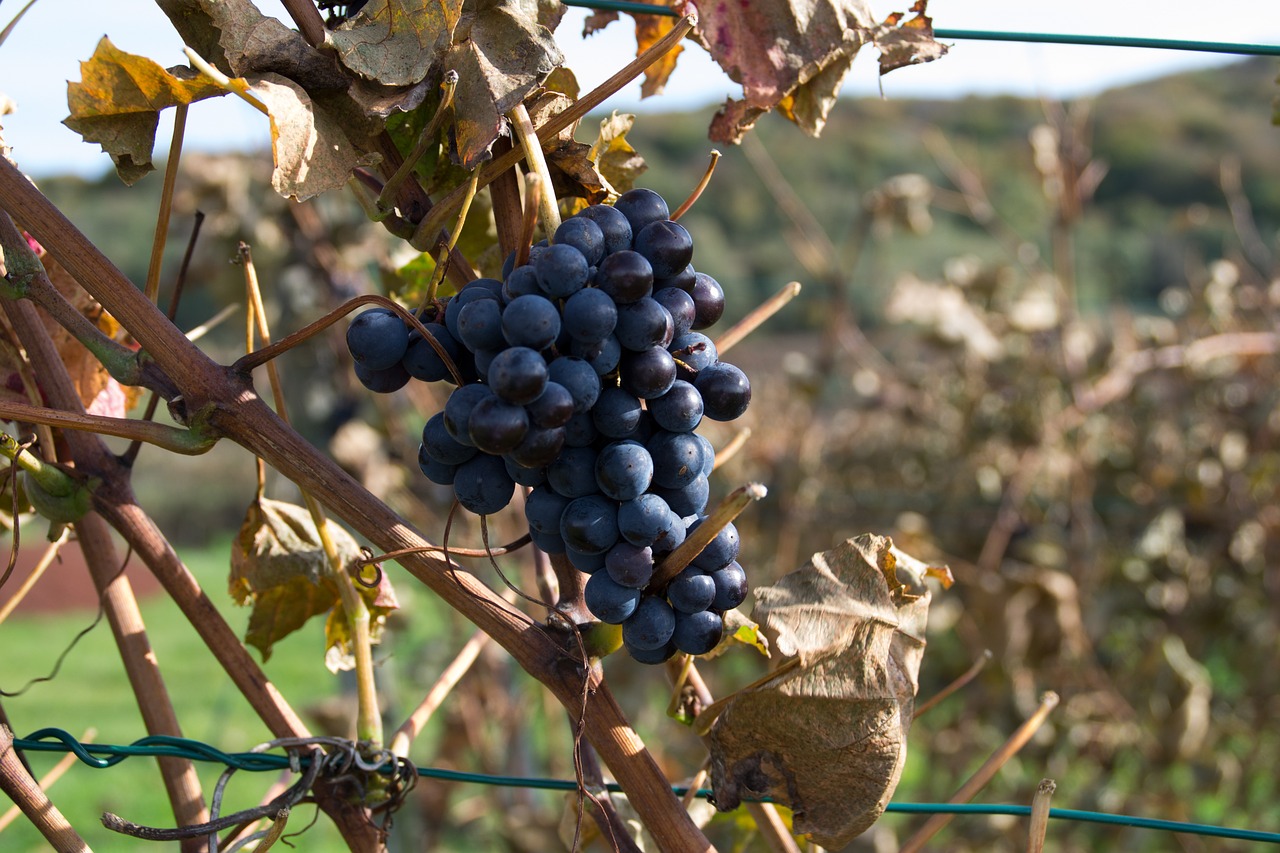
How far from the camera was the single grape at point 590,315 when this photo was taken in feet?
2.08

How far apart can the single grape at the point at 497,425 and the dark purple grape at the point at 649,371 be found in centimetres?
8

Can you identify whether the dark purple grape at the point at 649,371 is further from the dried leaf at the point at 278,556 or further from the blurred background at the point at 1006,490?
the blurred background at the point at 1006,490

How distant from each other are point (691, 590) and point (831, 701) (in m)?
0.15

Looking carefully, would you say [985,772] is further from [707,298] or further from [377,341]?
[377,341]

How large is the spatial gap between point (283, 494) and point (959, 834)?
1918mm

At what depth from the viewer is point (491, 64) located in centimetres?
73

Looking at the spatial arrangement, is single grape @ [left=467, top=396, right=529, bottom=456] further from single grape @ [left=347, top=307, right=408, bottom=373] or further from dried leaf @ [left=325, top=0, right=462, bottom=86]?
dried leaf @ [left=325, top=0, right=462, bottom=86]

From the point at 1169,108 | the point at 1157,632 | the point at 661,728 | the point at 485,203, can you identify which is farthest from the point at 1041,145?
the point at 1169,108

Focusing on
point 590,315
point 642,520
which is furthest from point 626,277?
point 642,520

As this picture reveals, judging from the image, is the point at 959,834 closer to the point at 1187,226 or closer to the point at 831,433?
the point at 1187,226

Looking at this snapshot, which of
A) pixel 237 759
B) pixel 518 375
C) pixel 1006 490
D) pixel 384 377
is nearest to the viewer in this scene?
pixel 518 375

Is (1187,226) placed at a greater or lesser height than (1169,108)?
greater

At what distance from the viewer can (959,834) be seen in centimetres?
270

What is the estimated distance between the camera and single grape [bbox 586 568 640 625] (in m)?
0.69
